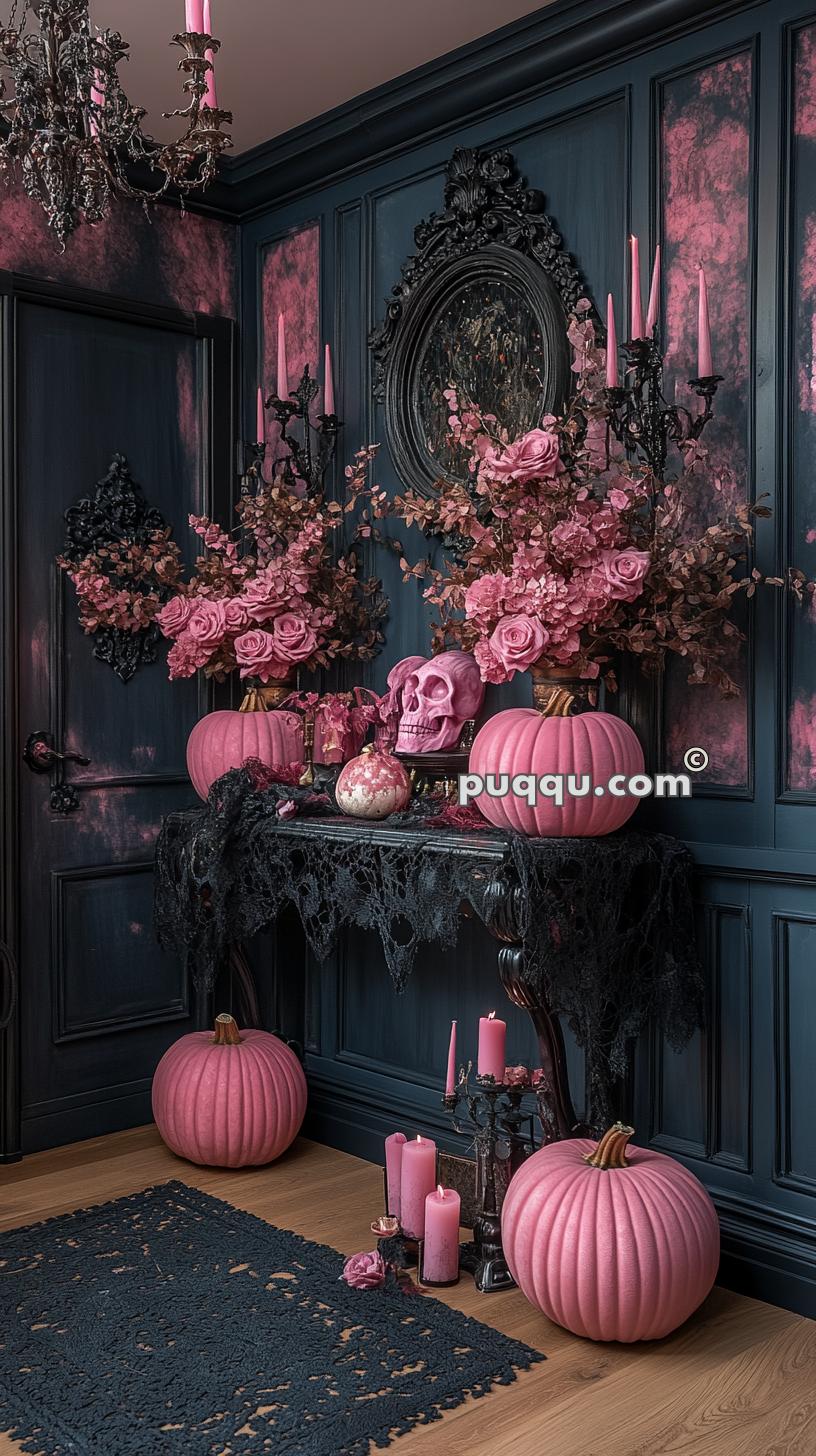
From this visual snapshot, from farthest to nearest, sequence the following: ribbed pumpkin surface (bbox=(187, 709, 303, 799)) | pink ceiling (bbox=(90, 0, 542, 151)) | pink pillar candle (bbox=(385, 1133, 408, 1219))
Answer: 1. ribbed pumpkin surface (bbox=(187, 709, 303, 799))
2. pink ceiling (bbox=(90, 0, 542, 151))
3. pink pillar candle (bbox=(385, 1133, 408, 1219))

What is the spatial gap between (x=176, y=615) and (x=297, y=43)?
143cm

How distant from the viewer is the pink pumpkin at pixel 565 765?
2.48m

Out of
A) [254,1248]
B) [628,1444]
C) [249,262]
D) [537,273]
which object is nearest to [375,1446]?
[628,1444]

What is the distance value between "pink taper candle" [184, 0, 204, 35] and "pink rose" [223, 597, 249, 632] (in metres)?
1.72

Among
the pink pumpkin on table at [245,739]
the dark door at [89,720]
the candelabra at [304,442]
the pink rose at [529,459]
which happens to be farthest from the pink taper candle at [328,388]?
the pink rose at [529,459]

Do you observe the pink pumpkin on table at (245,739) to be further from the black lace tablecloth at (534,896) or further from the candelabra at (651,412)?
the candelabra at (651,412)

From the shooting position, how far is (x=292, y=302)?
12.3 feet

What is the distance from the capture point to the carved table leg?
7.98ft

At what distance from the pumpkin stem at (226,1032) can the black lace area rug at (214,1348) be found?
1.61ft

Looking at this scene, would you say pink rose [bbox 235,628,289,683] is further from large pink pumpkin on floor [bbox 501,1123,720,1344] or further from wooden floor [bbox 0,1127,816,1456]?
large pink pumpkin on floor [bbox 501,1123,720,1344]

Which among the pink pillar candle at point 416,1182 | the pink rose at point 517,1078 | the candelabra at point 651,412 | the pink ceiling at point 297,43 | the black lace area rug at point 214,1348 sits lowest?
the black lace area rug at point 214,1348

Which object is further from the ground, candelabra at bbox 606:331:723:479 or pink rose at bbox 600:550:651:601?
candelabra at bbox 606:331:723:479

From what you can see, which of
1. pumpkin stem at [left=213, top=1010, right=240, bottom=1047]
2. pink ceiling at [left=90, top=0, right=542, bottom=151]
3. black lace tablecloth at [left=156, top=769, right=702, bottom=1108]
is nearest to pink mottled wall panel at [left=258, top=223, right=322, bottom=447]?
pink ceiling at [left=90, top=0, right=542, bottom=151]

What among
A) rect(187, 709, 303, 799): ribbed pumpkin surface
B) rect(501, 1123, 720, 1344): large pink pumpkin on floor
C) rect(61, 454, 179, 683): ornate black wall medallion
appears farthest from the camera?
rect(61, 454, 179, 683): ornate black wall medallion
